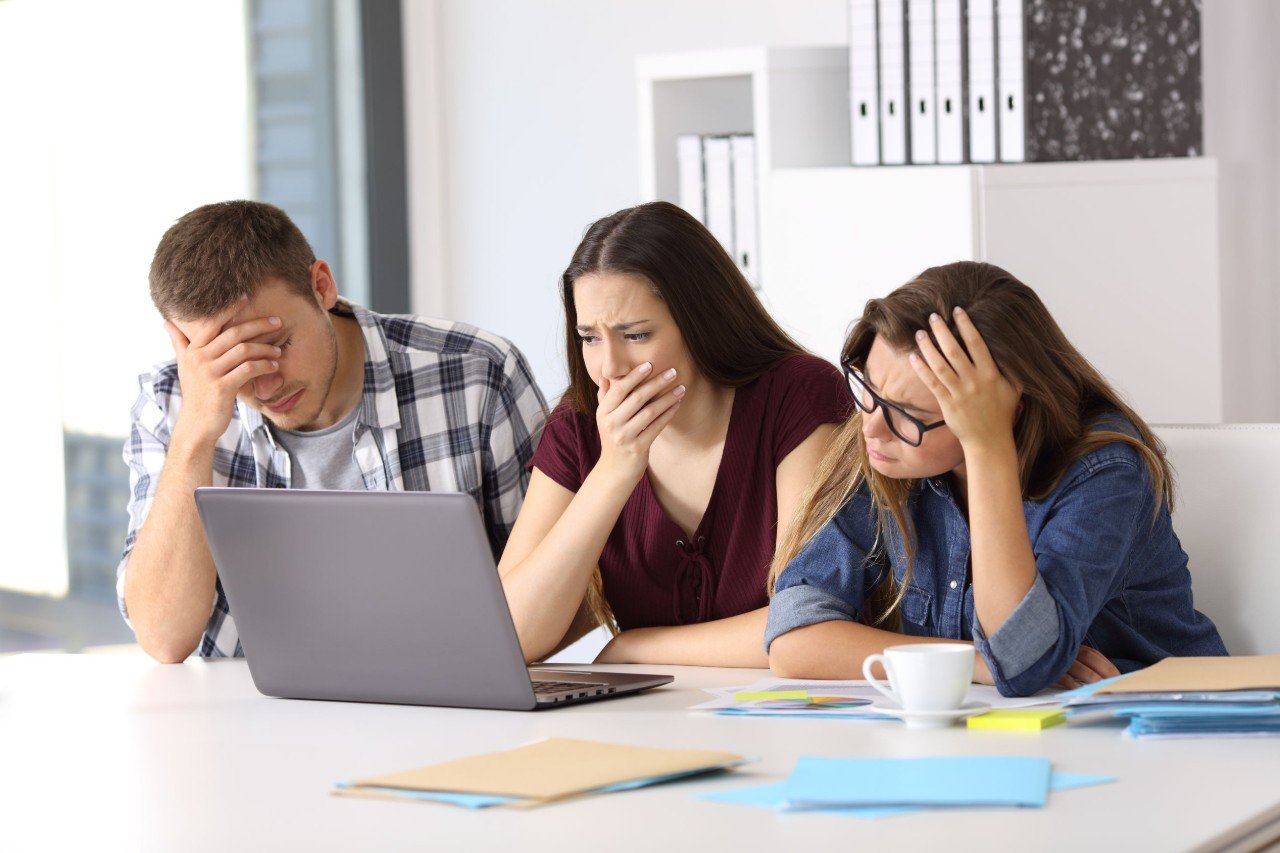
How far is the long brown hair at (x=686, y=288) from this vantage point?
1.97m

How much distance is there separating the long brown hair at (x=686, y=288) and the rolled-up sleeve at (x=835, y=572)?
0.32 m

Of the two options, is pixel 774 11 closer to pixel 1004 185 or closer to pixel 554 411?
pixel 1004 185

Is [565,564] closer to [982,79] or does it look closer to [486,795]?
[486,795]

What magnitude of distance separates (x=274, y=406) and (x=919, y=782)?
1177 mm

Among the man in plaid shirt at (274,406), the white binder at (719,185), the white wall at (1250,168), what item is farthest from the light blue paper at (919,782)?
the white binder at (719,185)

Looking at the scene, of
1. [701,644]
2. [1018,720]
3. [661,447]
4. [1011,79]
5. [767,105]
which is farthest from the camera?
[767,105]

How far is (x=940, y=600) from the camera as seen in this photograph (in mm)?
1732

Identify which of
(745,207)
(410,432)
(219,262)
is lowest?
(410,432)

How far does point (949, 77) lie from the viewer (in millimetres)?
2781

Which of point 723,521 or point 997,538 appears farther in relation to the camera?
point 723,521

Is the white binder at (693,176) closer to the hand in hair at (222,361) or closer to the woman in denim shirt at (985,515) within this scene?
the hand in hair at (222,361)

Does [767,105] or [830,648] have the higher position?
[767,105]

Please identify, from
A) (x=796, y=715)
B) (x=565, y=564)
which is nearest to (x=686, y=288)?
(x=565, y=564)

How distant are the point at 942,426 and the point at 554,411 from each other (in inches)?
25.3
